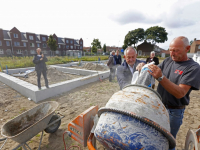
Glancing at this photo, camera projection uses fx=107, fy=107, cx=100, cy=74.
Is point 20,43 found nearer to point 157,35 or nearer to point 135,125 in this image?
point 135,125

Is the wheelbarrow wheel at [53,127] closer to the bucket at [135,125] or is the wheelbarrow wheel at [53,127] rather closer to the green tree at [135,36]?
the bucket at [135,125]

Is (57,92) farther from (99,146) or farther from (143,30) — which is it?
(143,30)

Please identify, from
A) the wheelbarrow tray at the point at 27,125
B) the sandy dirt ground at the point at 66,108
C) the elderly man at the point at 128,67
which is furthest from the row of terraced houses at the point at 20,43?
the elderly man at the point at 128,67

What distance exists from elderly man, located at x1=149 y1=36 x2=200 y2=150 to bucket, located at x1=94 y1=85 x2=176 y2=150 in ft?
1.27

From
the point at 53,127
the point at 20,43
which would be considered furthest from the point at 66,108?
the point at 20,43

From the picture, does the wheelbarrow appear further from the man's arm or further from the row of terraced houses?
the row of terraced houses

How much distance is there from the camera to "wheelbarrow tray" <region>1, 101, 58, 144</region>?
6.83ft

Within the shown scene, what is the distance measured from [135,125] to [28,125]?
2909 mm

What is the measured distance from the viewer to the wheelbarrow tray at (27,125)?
82.0 inches

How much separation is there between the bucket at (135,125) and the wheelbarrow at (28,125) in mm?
1941

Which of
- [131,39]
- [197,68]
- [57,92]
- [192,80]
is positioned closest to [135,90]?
[192,80]

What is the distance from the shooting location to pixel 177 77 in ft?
4.96

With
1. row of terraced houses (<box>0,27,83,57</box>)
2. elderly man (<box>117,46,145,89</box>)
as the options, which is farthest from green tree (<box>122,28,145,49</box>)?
elderly man (<box>117,46,145,89</box>)

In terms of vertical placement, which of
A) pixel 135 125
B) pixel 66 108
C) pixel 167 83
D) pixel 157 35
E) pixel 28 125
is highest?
pixel 157 35
